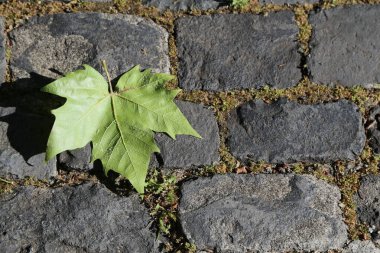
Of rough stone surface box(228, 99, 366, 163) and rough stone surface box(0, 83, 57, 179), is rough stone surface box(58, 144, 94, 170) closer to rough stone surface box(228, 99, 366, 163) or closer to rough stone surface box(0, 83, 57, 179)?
rough stone surface box(0, 83, 57, 179)

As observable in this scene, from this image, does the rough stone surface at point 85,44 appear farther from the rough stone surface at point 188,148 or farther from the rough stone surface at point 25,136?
the rough stone surface at point 188,148

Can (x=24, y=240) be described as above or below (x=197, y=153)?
below

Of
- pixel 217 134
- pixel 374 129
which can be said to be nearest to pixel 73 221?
pixel 217 134

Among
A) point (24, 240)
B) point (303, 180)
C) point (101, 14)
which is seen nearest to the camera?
point (24, 240)

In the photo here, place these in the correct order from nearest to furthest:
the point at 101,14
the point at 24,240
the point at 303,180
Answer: the point at 24,240, the point at 303,180, the point at 101,14

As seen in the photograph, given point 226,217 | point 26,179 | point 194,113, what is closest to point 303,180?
point 226,217

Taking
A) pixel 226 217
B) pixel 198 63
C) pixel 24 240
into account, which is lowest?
pixel 24 240

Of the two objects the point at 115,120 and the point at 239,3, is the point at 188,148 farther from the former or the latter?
the point at 239,3

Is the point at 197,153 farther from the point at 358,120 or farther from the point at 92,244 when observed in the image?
the point at 358,120

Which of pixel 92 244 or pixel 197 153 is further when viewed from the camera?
pixel 197 153
